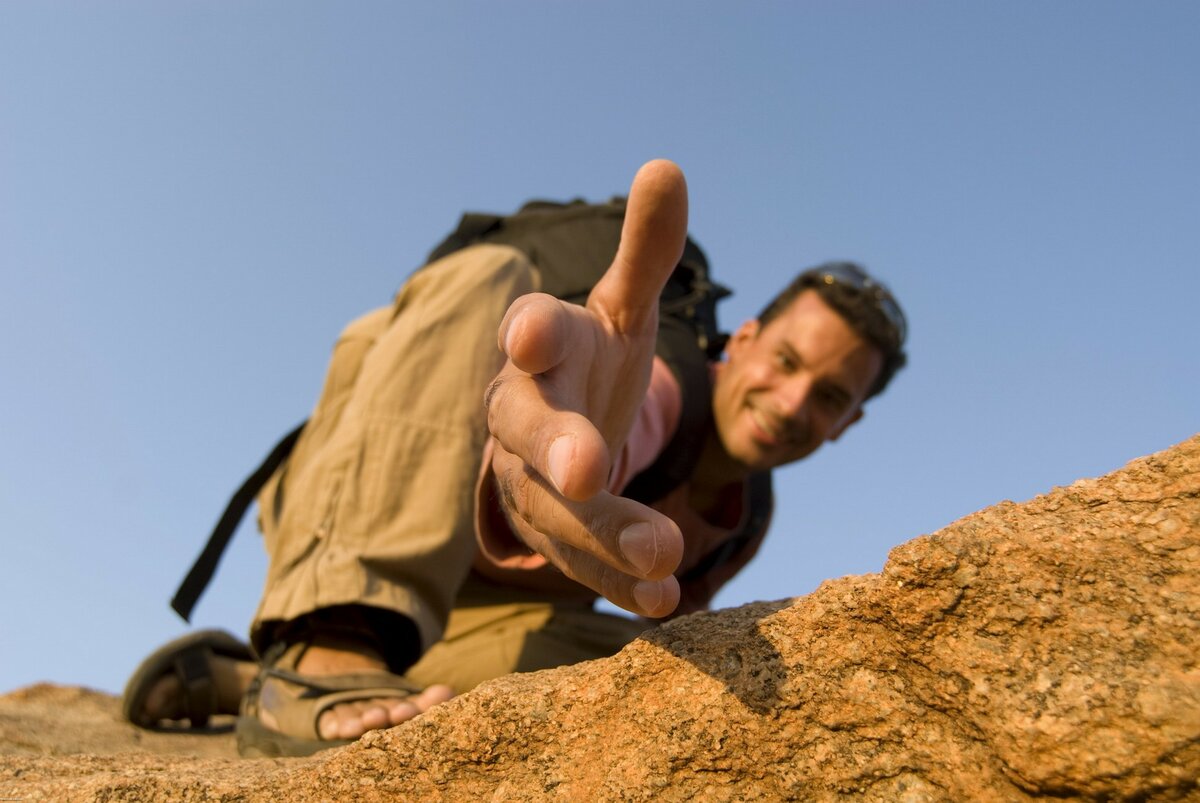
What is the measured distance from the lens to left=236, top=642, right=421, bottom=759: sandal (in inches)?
73.0

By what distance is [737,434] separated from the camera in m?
3.16

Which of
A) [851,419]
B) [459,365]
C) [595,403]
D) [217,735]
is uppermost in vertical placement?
[851,419]

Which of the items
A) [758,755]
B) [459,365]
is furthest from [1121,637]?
[459,365]

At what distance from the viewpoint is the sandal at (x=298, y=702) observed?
1855 millimetres

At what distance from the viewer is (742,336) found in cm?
356

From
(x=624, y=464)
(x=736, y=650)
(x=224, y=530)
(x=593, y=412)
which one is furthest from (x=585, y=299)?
(x=736, y=650)

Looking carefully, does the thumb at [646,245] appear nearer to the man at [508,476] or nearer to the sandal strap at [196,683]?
the man at [508,476]

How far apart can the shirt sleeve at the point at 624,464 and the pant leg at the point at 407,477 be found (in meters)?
0.10

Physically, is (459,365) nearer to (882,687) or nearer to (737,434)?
(737,434)

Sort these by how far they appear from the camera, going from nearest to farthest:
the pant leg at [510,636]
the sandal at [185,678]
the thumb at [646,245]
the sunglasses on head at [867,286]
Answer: the thumb at [646,245]
the sandal at [185,678]
the pant leg at [510,636]
the sunglasses on head at [867,286]

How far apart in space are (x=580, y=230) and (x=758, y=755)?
2284mm

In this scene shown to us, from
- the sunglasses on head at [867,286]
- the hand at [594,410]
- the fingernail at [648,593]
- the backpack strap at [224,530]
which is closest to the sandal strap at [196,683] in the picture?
the backpack strap at [224,530]

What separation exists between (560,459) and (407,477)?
55.7 inches

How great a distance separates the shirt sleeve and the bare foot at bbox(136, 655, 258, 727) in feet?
2.82
